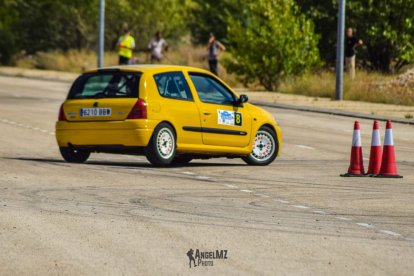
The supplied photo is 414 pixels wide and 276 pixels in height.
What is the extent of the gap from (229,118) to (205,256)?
9410mm

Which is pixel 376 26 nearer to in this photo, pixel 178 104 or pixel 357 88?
Result: pixel 357 88

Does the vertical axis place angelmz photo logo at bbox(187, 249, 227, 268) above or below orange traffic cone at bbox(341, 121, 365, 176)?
below

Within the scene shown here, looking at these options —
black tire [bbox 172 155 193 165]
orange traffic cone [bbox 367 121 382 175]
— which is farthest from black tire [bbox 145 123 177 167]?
orange traffic cone [bbox 367 121 382 175]

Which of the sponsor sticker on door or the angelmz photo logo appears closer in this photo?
the angelmz photo logo

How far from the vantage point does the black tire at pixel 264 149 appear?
19.6m

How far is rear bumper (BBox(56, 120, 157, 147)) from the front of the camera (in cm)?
1788

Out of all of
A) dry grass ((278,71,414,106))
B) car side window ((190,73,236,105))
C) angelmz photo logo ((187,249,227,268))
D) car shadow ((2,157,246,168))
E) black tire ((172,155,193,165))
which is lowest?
angelmz photo logo ((187,249,227,268))

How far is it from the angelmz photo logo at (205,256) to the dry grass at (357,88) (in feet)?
85.1

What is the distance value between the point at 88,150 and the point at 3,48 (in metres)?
44.5

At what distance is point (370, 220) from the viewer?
1260cm

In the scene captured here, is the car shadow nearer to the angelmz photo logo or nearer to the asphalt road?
the asphalt road

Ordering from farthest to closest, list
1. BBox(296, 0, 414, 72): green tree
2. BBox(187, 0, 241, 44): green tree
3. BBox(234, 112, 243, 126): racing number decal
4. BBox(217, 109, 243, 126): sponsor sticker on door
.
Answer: BBox(187, 0, 241, 44): green tree, BBox(296, 0, 414, 72): green tree, BBox(234, 112, 243, 126): racing number decal, BBox(217, 109, 243, 126): sponsor sticker on door

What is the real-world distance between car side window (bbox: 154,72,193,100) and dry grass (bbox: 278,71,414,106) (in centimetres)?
1755

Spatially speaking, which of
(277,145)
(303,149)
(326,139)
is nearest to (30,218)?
(277,145)
